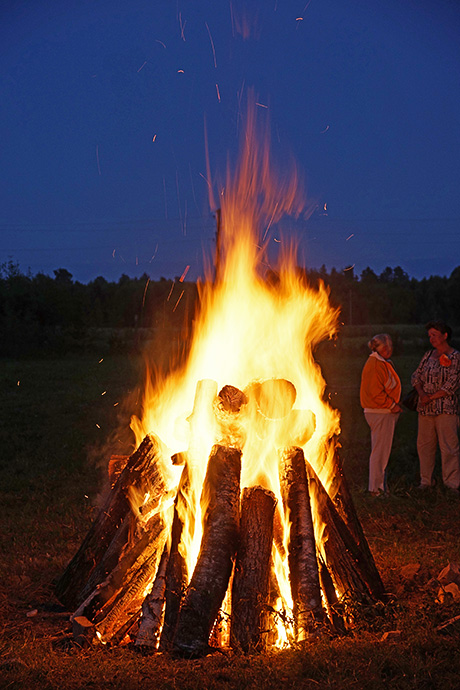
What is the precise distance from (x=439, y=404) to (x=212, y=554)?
5.36 m

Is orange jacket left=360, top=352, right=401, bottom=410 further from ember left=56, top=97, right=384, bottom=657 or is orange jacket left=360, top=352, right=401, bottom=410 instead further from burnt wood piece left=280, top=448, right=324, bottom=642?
burnt wood piece left=280, top=448, right=324, bottom=642

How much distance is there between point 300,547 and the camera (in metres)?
4.74

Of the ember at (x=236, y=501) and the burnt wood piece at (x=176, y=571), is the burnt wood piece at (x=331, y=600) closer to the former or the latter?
the ember at (x=236, y=501)

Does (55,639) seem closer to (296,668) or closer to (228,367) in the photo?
(296,668)

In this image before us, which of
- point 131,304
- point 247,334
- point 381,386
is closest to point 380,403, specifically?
point 381,386

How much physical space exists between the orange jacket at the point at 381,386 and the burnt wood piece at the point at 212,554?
→ 4.33 meters

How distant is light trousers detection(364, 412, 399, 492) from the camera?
9.01 meters

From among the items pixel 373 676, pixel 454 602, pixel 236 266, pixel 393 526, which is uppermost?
pixel 236 266

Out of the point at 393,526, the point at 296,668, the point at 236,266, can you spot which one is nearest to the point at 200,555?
the point at 296,668

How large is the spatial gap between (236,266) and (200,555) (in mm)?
2769

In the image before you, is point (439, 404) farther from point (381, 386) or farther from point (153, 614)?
point (153, 614)

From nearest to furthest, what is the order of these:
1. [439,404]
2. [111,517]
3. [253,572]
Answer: [253,572] → [111,517] → [439,404]

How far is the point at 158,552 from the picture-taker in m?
4.95

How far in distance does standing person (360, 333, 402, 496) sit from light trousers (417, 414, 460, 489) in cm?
48
